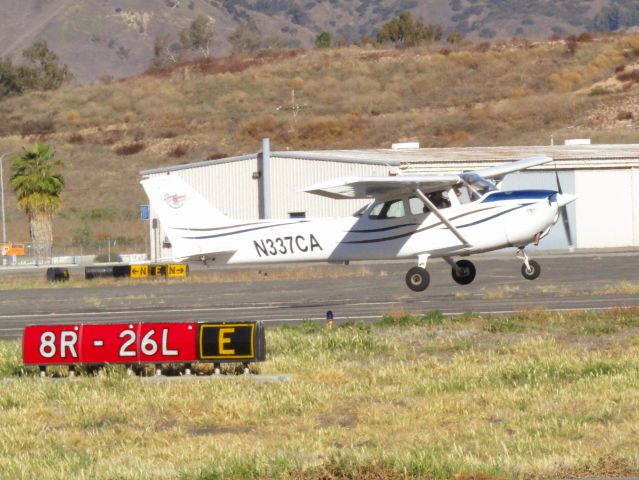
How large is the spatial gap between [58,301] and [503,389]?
73.1 ft

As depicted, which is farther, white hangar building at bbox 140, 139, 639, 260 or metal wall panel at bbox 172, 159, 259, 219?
metal wall panel at bbox 172, 159, 259, 219

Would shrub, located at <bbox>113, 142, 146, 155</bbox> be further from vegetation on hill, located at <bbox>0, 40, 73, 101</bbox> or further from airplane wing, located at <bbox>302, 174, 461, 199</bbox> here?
airplane wing, located at <bbox>302, 174, 461, 199</bbox>

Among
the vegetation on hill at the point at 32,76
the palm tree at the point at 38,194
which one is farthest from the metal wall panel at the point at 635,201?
the vegetation on hill at the point at 32,76

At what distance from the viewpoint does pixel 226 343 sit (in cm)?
1516

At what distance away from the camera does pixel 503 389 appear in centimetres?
1320

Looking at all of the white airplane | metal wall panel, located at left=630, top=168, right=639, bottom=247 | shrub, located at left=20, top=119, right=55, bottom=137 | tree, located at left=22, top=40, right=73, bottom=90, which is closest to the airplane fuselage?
the white airplane

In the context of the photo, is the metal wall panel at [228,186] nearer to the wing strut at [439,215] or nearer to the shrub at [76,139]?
the wing strut at [439,215]

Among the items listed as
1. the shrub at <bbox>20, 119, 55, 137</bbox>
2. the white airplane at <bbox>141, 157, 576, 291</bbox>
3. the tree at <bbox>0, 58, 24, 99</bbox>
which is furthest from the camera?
the tree at <bbox>0, 58, 24, 99</bbox>

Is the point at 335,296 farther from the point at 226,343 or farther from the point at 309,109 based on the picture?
the point at 309,109

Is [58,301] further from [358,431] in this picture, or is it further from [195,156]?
[195,156]

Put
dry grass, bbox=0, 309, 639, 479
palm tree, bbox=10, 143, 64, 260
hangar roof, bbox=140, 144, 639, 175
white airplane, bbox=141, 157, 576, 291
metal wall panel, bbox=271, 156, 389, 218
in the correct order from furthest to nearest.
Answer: palm tree, bbox=10, 143, 64, 260, metal wall panel, bbox=271, 156, 389, 218, hangar roof, bbox=140, 144, 639, 175, white airplane, bbox=141, 157, 576, 291, dry grass, bbox=0, 309, 639, 479

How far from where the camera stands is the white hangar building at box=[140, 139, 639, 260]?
52.7 metres

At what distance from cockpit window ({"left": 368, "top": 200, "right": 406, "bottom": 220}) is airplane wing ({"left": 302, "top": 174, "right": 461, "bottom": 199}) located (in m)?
0.22

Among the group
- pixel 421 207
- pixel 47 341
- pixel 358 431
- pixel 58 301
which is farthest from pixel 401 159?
pixel 358 431
